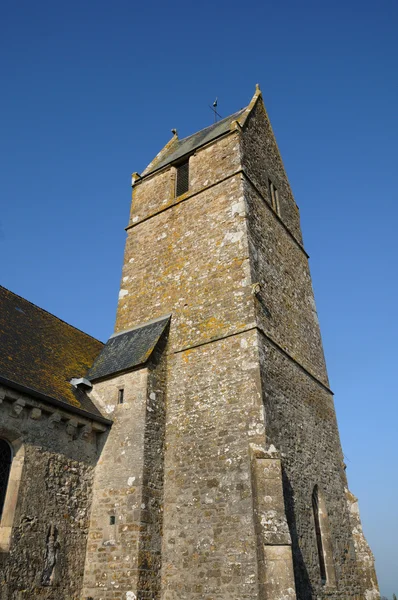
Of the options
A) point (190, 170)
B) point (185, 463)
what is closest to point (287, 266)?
point (190, 170)

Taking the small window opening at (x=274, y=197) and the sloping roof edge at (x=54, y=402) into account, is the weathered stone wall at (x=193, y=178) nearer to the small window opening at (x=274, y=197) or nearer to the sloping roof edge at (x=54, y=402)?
the small window opening at (x=274, y=197)

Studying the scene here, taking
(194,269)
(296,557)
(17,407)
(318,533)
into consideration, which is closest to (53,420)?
(17,407)

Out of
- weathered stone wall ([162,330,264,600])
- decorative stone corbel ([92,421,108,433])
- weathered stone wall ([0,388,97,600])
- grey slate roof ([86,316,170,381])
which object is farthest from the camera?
grey slate roof ([86,316,170,381])

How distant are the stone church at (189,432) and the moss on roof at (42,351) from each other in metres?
0.06

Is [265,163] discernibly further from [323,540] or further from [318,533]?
[323,540]

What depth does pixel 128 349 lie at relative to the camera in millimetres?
13453

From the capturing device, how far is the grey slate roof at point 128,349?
41.4 ft

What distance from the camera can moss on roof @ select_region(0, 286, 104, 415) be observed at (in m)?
11.0

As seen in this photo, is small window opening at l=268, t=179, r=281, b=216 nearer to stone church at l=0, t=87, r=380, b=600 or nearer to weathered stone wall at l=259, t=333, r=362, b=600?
stone church at l=0, t=87, r=380, b=600

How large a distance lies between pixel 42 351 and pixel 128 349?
231 cm

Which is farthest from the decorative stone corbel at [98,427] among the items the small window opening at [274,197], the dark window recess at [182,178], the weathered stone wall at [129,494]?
the small window opening at [274,197]

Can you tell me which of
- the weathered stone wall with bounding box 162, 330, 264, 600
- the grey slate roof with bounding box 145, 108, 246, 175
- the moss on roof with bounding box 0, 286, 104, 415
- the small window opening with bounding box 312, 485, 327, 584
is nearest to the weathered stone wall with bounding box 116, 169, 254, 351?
the weathered stone wall with bounding box 162, 330, 264, 600

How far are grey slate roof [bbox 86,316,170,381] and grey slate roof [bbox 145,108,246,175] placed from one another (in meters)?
7.06

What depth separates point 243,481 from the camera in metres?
10.1
